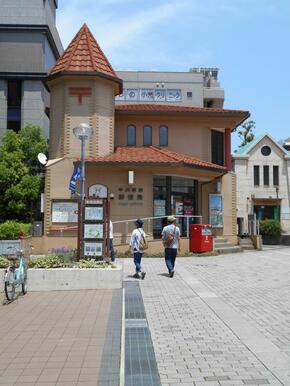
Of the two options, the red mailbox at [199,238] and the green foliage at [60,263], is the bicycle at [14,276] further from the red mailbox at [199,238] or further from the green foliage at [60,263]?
the red mailbox at [199,238]

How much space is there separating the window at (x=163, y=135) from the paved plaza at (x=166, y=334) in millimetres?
14171

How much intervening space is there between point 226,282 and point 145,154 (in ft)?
37.7

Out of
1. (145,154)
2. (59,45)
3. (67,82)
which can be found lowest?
(145,154)

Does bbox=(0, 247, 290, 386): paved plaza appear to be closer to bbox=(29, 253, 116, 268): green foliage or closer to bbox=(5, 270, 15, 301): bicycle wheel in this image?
bbox=(5, 270, 15, 301): bicycle wheel

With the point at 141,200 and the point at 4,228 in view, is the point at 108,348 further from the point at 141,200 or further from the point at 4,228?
the point at 141,200

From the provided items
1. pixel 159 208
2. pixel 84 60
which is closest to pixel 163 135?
pixel 159 208

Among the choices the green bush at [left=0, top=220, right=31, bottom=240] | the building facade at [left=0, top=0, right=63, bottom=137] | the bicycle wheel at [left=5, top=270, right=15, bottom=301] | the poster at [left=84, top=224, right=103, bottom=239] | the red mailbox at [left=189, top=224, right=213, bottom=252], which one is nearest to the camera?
the bicycle wheel at [left=5, top=270, right=15, bottom=301]

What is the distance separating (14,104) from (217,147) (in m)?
18.5

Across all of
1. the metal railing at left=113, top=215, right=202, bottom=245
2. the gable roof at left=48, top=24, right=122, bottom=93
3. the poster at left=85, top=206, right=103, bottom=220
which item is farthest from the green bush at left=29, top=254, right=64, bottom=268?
the gable roof at left=48, top=24, right=122, bottom=93

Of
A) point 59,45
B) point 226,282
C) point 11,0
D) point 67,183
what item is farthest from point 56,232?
point 59,45

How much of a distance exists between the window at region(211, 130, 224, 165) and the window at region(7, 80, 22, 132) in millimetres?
17514

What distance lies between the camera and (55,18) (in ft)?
154

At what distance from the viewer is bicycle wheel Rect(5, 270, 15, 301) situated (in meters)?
10.2

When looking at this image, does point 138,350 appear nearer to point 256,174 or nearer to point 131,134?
point 131,134
